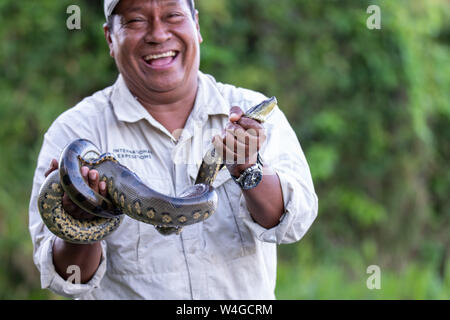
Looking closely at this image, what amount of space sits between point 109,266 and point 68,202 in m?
0.50

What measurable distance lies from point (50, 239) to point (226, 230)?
0.91 m

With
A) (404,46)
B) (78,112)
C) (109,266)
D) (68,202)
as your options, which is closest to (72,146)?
(68,202)

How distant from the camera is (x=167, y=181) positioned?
302 cm

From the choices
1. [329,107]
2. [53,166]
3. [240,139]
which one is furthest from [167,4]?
[329,107]

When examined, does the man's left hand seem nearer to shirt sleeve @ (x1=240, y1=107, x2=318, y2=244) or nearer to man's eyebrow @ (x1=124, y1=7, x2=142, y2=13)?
shirt sleeve @ (x1=240, y1=107, x2=318, y2=244)

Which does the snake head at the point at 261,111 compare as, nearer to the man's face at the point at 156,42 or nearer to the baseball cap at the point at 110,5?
the man's face at the point at 156,42

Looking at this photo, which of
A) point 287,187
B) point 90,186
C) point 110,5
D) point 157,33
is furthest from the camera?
point 110,5

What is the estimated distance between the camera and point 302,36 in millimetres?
8414

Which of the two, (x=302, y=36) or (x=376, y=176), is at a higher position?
(x=302, y=36)

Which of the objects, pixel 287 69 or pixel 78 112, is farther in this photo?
pixel 287 69

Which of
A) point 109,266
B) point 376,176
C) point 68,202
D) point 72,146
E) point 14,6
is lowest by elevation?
point 376,176

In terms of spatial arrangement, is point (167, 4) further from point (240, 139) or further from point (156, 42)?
point (240, 139)

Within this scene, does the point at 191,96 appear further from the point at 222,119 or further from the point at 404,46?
the point at 404,46

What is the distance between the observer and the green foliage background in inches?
297
